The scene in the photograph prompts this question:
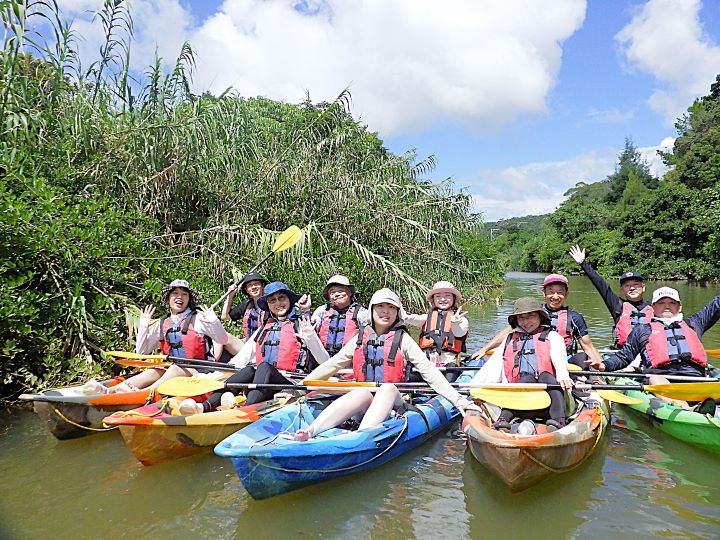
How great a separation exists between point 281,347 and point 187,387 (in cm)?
91

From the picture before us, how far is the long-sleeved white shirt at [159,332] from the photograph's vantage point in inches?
200

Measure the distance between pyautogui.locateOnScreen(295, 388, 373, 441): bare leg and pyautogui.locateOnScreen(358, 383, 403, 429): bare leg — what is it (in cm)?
8

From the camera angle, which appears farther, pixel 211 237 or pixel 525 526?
pixel 211 237

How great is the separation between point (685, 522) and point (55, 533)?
3.60 metres

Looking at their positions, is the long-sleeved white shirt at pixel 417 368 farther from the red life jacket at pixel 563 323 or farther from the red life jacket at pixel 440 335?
the red life jacket at pixel 563 323

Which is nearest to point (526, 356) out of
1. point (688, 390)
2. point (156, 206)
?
point (688, 390)

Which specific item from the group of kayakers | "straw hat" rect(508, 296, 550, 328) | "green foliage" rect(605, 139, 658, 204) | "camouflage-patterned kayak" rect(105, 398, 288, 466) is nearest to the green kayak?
the group of kayakers

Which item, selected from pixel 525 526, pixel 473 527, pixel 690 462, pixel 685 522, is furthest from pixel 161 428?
pixel 690 462

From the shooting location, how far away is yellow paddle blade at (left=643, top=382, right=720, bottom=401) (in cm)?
419

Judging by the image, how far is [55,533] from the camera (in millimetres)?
3199

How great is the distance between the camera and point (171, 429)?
3846 millimetres

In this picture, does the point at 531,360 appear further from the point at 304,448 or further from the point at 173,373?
the point at 173,373

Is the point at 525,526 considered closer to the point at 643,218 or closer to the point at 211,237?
the point at 211,237

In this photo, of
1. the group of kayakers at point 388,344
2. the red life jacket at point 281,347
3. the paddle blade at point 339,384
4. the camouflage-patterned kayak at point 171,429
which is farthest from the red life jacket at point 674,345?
the camouflage-patterned kayak at point 171,429
